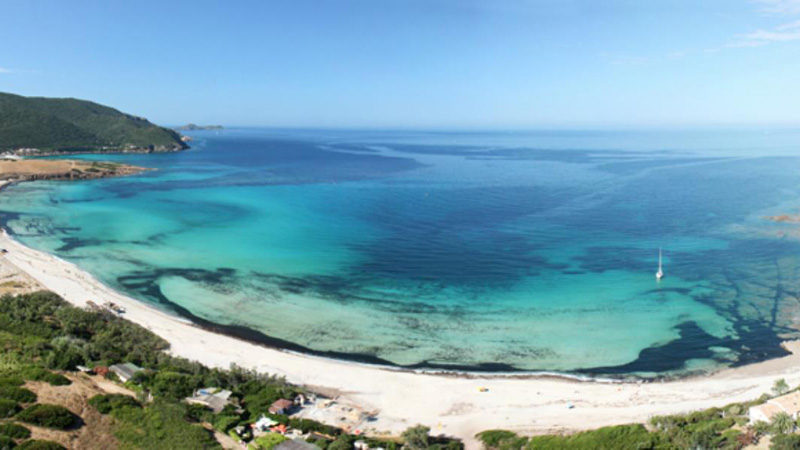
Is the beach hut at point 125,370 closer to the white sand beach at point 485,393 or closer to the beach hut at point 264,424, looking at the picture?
the white sand beach at point 485,393

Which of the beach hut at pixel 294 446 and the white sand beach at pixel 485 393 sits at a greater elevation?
the beach hut at pixel 294 446

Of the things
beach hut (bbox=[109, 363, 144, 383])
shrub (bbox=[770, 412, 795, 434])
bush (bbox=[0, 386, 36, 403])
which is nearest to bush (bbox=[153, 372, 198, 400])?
beach hut (bbox=[109, 363, 144, 383])

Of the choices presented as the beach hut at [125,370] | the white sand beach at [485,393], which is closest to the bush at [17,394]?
the beach hut at [125,370]

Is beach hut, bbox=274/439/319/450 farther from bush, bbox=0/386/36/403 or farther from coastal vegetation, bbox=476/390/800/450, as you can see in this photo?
bush, bbox=0/386/36/403

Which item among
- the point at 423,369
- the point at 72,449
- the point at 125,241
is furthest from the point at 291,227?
the point at 72,449

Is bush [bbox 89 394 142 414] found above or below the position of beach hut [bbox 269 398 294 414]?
above

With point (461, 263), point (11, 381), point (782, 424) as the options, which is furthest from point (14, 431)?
point (461, 263)
